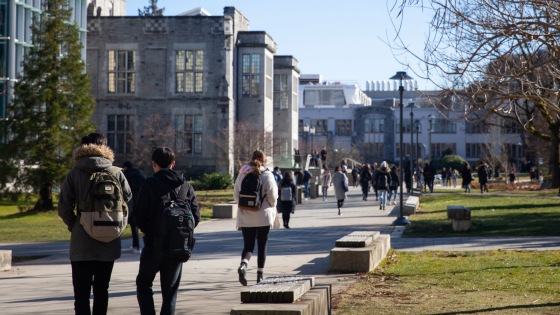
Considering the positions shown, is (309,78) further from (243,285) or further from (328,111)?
(243,285)

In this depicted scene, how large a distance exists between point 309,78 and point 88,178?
121 m

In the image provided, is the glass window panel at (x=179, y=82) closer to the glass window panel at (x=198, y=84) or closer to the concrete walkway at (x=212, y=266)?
the glass window panel at (x=198, y=84)

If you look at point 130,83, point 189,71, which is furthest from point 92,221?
point 130,83

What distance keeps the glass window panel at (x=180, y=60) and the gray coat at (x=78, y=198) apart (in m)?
29.8

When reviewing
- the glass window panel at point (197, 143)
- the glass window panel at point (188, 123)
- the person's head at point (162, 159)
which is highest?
the glass window panel at point (188, 123)

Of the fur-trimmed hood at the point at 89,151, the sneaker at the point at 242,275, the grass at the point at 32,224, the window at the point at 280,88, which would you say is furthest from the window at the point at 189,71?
the fur-trimmed hood at the point at 89,151

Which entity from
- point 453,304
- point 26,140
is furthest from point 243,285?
point 26,140

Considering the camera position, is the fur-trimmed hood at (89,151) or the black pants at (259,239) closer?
the fur-trimmed hood at (89,151)

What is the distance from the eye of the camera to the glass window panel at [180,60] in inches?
1340

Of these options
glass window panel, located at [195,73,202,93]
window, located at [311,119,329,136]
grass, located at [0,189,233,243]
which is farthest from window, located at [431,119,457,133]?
grass, located at [0,189,233,243]

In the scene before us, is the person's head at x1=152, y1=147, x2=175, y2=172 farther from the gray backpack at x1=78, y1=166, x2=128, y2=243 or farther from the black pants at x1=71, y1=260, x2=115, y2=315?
the black pants at x1=71, y1=260, x2=115, y2=315

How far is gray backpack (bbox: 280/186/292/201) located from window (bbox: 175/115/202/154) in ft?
62.9

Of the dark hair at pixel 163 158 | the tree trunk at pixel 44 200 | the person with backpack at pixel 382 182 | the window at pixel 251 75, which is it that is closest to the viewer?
the dark hair at pixel 163 158

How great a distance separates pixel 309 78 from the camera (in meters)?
125
